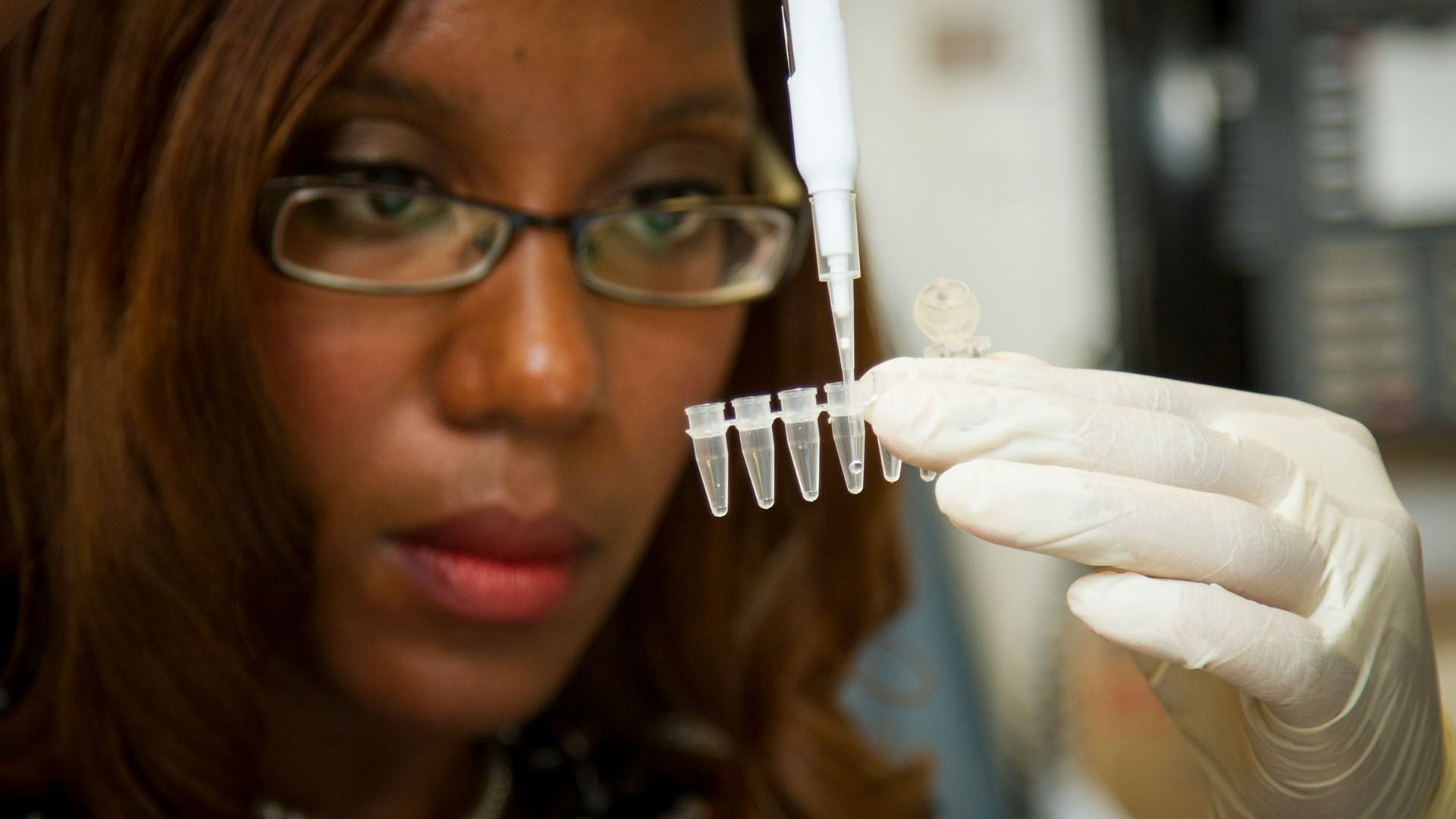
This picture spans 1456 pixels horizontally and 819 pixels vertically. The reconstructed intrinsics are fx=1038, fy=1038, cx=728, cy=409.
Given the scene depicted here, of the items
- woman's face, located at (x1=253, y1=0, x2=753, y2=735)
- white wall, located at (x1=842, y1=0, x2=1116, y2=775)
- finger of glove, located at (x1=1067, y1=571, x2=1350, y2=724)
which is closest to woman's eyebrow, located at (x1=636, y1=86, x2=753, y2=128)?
woman's face, located at (x1=253, y1=0, x2=753, y2=735)

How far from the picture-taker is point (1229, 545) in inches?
19.2

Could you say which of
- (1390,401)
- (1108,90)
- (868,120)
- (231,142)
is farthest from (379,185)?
(1390,401)

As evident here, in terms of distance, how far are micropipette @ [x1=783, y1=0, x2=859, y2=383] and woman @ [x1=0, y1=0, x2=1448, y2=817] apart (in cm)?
7

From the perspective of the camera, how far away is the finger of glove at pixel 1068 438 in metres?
0.47

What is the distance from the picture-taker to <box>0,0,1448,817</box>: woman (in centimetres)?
51

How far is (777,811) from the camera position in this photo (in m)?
0.92

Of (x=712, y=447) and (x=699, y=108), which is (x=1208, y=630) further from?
(x=699, y=108)

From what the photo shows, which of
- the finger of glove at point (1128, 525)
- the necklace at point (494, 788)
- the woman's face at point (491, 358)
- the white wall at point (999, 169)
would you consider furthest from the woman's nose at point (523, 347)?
the white wall at point (999, 169)

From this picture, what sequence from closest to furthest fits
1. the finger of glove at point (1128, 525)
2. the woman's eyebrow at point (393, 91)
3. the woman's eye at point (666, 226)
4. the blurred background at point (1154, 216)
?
1. the finger of glove at point (1128, 525)
2. the woman's eyebrow at point (393, 91)
3. the woman's eye at point (666, 226)
4. the blurred background at point (1154, 216)

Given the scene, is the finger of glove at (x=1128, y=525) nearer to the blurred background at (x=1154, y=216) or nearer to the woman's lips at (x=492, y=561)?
the woman's lips at (x=492, y=561)

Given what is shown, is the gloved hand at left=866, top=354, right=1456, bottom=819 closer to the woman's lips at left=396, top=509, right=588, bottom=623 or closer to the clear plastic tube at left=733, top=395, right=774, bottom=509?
the clear plastic tube at left=733, top=395, right=774, bottom=509

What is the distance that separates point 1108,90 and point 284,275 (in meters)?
0.96

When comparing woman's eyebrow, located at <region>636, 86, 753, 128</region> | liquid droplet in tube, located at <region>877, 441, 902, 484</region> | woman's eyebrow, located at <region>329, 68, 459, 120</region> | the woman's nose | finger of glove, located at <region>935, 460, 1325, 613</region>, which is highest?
woman's eyebrow, located at <region>329, 68, 459, 120</region>

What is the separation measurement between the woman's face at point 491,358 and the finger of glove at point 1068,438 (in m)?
0.23
